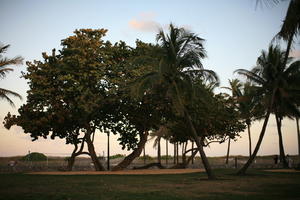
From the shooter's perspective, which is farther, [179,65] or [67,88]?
[67,88]

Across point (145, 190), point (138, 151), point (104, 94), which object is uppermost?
point (104, 94)

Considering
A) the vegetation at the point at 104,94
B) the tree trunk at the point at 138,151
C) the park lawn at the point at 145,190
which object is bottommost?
the park lawn at the point at 145,190

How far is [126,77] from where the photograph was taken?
3120 cm

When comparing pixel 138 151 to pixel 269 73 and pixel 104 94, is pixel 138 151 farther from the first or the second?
pixel 269 73

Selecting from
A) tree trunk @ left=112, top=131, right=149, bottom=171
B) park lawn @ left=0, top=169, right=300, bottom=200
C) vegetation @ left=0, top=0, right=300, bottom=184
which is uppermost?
vegetation @ left=0, top=0, right=300, bottom=184

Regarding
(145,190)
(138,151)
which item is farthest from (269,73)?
(145,190)

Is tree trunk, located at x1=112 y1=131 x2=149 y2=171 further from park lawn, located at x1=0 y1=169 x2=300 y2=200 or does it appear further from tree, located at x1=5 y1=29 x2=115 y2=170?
park lawn, located at x1=0 y1=169 x2=300 y2=200

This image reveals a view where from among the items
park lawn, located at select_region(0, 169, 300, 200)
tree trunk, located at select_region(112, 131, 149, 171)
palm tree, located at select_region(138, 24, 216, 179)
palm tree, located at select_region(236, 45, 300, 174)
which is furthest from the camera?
tree trunk, located at select_region(112, 131, 149, 171)

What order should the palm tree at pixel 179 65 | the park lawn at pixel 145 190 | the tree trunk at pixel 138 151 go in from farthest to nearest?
the tree trunk at pixel 138 151
the palm tree at pixel 179 65
the park lawn at pixel 145 190

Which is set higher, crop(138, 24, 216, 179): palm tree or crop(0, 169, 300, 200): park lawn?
crop(138, 24, 216, 179): palm tree

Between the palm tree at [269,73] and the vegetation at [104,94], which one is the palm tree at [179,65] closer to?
the vegetation at [104,94]

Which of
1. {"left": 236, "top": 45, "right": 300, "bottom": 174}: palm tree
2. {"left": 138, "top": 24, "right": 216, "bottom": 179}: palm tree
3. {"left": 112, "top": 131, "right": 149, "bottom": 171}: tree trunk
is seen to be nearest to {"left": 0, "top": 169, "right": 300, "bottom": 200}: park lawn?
{"left": 138, "top": 24, "right": 216, "bottom": 179}: palm tree

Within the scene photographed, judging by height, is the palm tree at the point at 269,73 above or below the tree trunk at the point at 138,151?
above

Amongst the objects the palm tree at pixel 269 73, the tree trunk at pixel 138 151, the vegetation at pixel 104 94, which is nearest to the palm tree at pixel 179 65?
the vegetation at pixel 104 94
